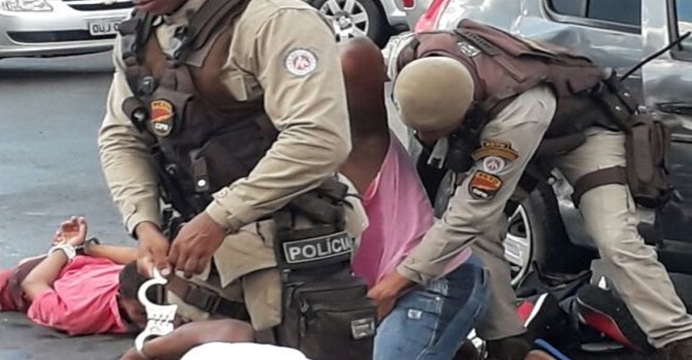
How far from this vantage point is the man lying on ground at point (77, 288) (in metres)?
5.82

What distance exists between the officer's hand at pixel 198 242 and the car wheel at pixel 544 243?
2606mm

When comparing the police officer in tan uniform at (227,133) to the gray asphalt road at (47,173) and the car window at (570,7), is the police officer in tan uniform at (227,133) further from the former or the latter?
the car window at (570,7)

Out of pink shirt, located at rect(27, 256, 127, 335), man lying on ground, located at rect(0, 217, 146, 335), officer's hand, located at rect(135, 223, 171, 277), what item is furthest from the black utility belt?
pink shirt, located at rect(27, 256, 127, 335)

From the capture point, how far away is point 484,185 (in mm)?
4500

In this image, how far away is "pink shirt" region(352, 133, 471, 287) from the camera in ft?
14.8

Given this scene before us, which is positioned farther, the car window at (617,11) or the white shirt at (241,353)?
the car window at (617,11)

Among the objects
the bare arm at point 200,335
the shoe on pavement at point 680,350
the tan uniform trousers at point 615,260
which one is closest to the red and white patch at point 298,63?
the bare arm at point 200,335

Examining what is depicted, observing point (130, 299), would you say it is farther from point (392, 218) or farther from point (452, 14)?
point (452, 14)

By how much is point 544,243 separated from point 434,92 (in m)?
1.84

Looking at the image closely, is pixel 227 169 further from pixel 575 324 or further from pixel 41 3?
pixel 41 3

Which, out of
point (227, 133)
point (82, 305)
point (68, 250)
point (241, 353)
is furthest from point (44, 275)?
point (241, 353)

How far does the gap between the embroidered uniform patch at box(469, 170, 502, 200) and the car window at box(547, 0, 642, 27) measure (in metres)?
1.58

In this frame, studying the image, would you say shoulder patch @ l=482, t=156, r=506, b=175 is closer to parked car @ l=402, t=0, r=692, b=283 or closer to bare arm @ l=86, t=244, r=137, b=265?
parked car @ l=402, t=0, r=692, b=283

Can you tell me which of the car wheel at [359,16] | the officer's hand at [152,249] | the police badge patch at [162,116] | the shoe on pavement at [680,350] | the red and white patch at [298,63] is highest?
the red and white patch at [298,63]
